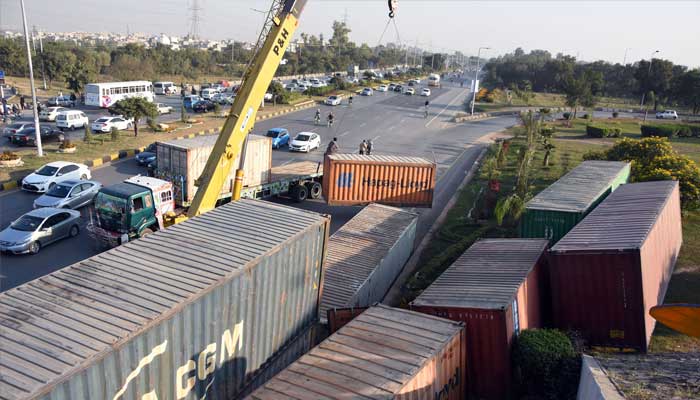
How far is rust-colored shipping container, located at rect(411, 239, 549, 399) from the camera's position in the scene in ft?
34.3

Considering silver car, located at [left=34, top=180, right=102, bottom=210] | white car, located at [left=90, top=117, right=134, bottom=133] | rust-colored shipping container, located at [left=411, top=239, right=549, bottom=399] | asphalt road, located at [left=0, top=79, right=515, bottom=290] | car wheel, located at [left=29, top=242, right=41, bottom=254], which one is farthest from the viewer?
white car, located at [left=90, top=117, right=134, bottom=133]

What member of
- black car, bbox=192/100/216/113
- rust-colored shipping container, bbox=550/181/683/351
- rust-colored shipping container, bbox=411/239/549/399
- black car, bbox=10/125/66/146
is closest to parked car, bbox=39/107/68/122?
black car, bbox=10/125/66/146

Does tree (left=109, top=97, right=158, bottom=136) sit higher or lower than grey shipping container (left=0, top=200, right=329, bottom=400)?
higher

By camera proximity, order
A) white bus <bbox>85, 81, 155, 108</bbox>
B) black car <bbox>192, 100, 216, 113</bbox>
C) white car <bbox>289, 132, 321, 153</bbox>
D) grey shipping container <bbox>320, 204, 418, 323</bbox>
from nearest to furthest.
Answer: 1. grey shipping container <bbox>320, 204, 418, 323</bbox>
2. white car <bbox>289, 132, 321, 153</bbox>
3. white bus <bbox>85, 81, 155, 108</bbox>
4. black car <bbox>192, 100, 216, 113</bbox>

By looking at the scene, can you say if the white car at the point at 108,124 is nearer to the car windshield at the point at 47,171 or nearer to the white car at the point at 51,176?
the white car at the point at 51,176

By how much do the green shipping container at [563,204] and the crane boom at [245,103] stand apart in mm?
9067

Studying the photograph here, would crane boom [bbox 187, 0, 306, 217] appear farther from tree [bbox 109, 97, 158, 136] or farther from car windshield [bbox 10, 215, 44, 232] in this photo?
tree [bbox 109, 97, 158, 136]

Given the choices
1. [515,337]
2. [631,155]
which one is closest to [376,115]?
[631,155]

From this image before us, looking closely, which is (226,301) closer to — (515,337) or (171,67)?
(515,337)

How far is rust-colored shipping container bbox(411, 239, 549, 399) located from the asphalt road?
7.52 meters

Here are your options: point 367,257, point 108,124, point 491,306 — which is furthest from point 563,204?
point 108,124

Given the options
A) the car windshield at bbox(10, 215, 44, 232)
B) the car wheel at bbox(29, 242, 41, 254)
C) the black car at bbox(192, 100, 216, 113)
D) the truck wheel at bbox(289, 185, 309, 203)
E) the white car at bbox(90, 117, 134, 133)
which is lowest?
the car wheel at bbox(29, 242, 41, 254)

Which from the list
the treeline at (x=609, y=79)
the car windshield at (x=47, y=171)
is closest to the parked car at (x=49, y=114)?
the car windshield at (x=47, y=171)

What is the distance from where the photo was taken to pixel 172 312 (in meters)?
6.96
